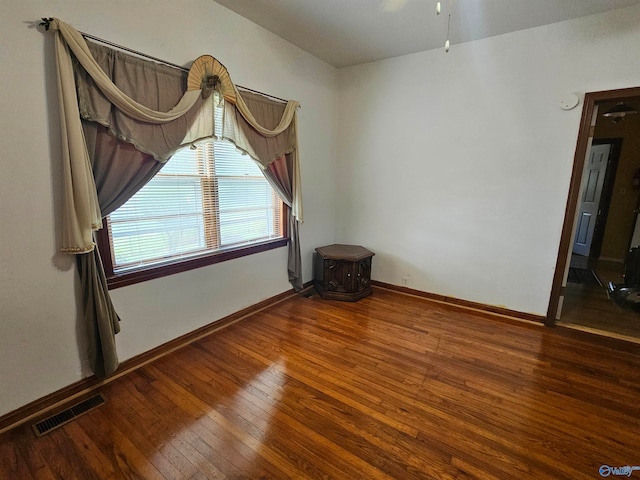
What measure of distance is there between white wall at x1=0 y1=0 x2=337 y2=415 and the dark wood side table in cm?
128

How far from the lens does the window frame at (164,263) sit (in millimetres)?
2006

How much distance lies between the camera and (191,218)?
2.54m

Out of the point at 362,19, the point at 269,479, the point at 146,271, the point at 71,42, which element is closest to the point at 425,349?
the point at 269,479

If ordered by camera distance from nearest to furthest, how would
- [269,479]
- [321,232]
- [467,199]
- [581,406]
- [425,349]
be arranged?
[269,479]
[581,406]
[425,349]
[467,199]
[321,232]

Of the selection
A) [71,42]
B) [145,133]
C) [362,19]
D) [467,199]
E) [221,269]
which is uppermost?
[362,19]

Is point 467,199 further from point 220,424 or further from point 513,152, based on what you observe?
point 220,424

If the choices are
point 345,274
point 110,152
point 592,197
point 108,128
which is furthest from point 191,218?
point 592,197

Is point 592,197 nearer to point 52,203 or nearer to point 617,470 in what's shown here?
point 617,470

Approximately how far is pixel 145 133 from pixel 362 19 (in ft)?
6.65

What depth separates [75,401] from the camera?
190 cm

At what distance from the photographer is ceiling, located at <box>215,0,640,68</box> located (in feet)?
7.65

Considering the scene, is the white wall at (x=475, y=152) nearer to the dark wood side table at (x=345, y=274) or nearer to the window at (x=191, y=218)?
the dark wood side table at (x=345, y=274)

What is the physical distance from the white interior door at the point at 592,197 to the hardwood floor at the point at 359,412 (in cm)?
366

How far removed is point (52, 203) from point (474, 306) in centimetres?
377
